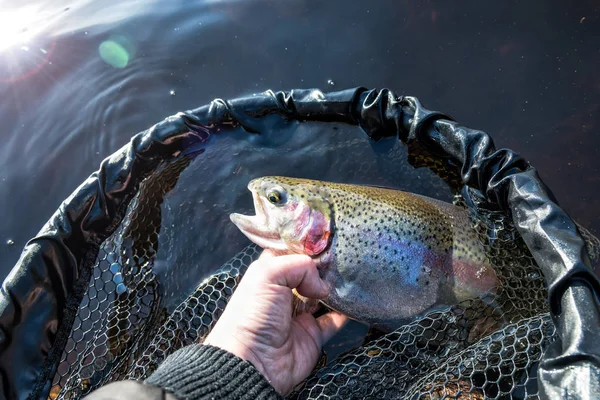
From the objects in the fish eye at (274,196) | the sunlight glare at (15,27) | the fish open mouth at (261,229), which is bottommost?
the fish open mouth at (261,229)

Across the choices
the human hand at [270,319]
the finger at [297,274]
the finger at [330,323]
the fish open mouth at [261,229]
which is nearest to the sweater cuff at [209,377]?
the human hand at [270,319]

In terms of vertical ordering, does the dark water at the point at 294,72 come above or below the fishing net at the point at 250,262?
above

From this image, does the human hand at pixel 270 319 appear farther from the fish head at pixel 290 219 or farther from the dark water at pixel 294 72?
the dark water at pixel 294 72

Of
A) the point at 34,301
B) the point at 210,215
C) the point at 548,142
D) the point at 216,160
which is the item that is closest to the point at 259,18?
the point at 216,160

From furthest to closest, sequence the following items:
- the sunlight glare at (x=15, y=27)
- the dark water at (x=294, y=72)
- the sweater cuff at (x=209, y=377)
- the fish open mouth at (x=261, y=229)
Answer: the sunlight glare at (x=15, y=27) → the dark water at (x=294, y=72) → the fish open mouth at (x=261, y=229) → the sweater cuff at (x=209, y=377)

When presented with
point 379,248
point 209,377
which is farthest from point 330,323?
point 209,377

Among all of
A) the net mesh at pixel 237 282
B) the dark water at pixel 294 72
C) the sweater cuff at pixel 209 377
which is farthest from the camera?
the dark water at pixel 294 72

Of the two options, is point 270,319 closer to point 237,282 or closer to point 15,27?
point 237,282
